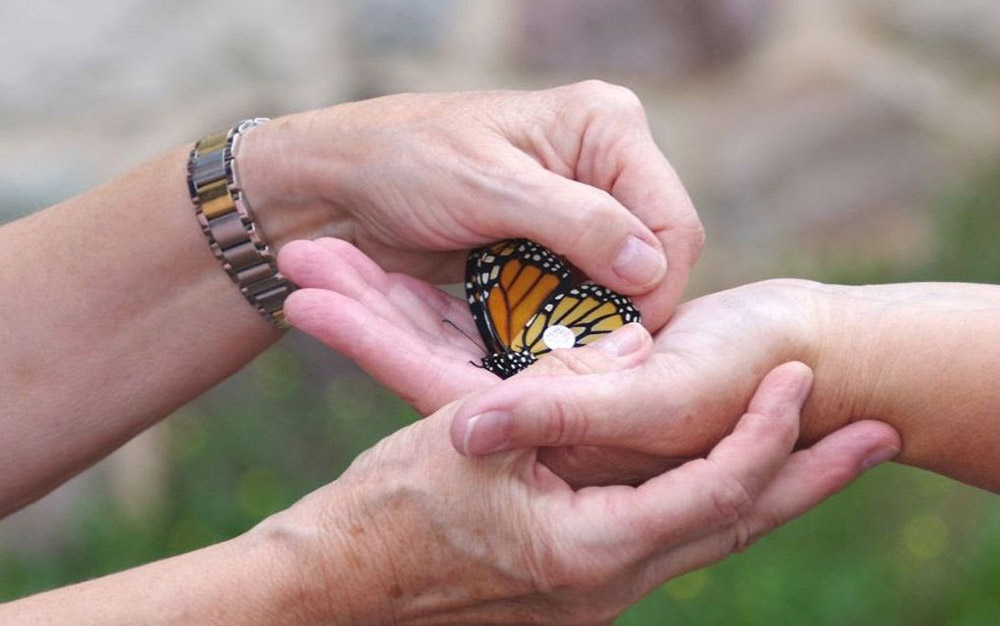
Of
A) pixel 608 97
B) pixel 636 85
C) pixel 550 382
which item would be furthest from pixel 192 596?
pixel 636 85

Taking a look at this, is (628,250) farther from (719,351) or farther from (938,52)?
(938,52)

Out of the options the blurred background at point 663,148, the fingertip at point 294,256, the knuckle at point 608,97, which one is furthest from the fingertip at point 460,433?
the blurred background at point 663,148

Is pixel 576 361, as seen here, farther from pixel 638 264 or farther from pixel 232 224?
pixel 232 224

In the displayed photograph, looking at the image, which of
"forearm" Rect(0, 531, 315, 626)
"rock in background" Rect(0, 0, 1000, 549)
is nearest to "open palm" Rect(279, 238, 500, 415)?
"forearm" Rect(0, 531, 315, 626)

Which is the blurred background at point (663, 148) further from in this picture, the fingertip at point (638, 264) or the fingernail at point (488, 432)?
the fingernail at point (488, 432)

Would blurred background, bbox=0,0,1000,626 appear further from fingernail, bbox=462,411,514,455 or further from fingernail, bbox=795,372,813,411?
fingernail, bbox=462,411,514,455

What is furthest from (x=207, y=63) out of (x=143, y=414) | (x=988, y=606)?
(x=988, y=606)
